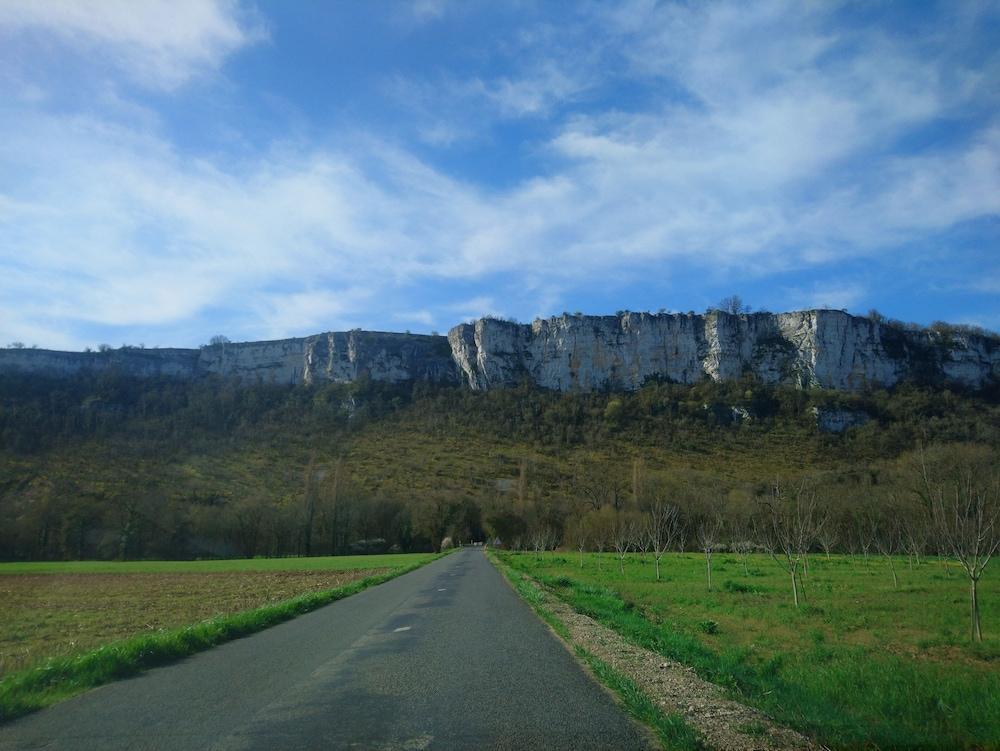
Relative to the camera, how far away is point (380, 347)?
14325 centimetres

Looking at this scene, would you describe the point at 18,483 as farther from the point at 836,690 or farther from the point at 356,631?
the point at 836,690

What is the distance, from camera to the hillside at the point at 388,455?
73.1 m

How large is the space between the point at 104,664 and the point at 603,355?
129715 mm

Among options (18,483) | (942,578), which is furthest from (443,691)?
(18,483)

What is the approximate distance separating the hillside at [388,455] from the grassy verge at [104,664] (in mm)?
66151

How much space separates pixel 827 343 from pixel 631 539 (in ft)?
259

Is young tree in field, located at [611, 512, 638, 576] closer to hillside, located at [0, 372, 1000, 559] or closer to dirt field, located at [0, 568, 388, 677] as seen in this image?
hillside, located at [0, 372, 1000, 559]

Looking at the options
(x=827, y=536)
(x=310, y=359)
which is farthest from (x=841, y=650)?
(x=310, y=359)

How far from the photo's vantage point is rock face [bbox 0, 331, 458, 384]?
449 ft

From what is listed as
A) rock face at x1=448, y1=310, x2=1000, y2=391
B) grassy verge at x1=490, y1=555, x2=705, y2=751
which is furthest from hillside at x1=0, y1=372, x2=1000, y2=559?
grassy verge at x1=490, y1=555, x2=705, y2=751

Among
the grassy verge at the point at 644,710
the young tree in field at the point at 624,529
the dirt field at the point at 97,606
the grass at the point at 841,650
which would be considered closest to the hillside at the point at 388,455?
the young tree in field at the point at 624,529

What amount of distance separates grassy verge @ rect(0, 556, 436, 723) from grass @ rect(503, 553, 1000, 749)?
895cm

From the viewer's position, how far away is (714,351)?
128 meters

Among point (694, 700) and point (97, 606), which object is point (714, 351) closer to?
point (97, 606)
